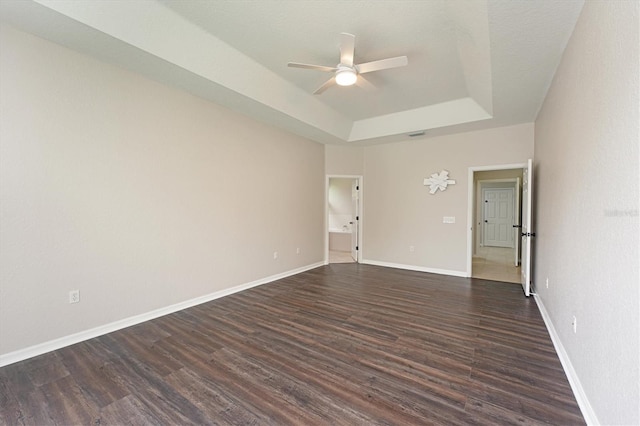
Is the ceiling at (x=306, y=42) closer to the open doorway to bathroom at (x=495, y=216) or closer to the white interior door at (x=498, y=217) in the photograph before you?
the open doorway to bathroom at (x=495, y=216)

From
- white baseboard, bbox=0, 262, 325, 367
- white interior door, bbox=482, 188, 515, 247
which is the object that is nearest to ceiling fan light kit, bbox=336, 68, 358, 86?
white baseboard, bbox=0, 262, 325, 367

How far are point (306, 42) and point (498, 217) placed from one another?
8.80m

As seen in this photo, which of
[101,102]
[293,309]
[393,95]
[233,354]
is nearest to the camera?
[233,354]

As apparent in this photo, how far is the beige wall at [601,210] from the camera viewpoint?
1253 mm

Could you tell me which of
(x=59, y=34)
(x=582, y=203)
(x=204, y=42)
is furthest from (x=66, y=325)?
(x=582, y=203)

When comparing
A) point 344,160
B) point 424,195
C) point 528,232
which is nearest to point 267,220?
point 344,160

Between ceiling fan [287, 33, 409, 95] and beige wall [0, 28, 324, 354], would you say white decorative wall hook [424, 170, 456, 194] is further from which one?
beige wall [0, 28, 324, 354]

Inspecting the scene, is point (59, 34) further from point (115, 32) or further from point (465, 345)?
point (465, 345)

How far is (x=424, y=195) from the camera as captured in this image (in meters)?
5.69

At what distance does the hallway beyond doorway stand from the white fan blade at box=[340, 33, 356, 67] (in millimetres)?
4595

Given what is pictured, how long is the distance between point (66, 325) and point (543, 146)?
598 centimetres

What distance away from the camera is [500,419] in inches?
67.4

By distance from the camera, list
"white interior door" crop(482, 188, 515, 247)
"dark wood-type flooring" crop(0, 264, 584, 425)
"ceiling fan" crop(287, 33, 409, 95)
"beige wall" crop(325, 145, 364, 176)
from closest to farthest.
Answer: "dark wood-type flooring" crop(0, 264, 584, 425)
"ceiling fan" crop(287, 33, 409, 95)
"beige wall" crop(325, 145, 364, 176)
"white interior door" crop(482, 188, 515, 247)

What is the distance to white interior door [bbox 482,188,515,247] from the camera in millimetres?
8805
